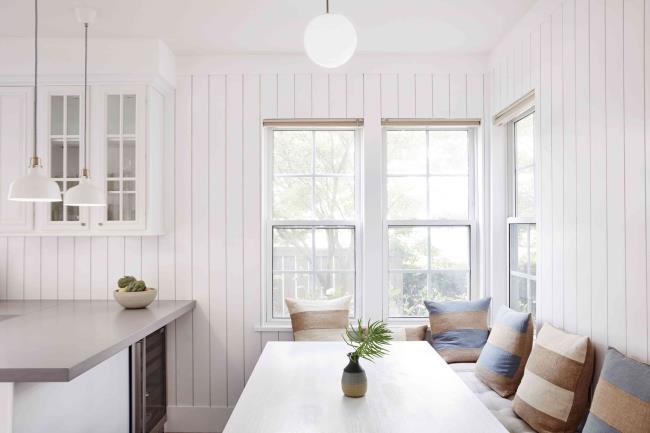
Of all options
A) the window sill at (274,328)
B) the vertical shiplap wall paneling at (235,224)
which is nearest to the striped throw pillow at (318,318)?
the window sill at (274,328)

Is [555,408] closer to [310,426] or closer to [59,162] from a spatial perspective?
[310,426]

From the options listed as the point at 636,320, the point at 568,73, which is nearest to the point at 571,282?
the point at 636,320

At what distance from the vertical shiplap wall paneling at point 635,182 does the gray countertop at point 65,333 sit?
2.13m

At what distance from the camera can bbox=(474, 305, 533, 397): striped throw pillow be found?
2.55 metres

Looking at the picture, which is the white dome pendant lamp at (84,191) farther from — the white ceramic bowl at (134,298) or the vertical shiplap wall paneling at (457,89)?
the vertical shiplap wall paneling at (457,89)

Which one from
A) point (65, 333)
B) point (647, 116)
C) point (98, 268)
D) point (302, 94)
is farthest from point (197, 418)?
point (647, 116)

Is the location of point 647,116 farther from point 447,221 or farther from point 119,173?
point 119,173

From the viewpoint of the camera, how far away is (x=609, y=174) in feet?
6.52

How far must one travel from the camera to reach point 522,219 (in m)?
3.07

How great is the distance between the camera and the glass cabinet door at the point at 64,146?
322 centimetres

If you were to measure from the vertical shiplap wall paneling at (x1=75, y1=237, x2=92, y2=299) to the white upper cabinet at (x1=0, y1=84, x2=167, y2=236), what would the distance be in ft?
0.86

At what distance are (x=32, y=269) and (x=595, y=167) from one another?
352 centimetres

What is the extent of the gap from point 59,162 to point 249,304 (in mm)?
1573

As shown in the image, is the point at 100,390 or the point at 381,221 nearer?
the point at 100,390
